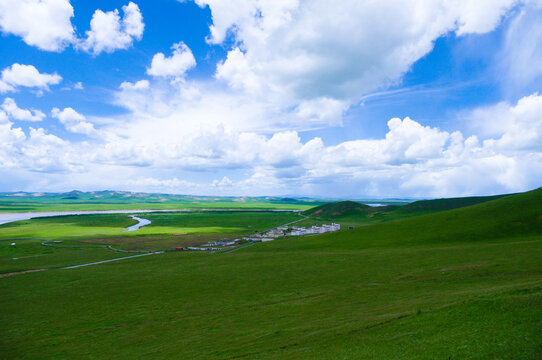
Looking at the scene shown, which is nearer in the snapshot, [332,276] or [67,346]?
[67,346]

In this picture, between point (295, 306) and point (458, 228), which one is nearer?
point (295, 306)

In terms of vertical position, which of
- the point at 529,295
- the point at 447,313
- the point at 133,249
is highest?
the point at 529,295

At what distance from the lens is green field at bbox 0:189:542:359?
60.6ft

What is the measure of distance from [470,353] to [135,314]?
3728cm

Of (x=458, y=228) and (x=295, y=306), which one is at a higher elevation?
(x=458, y=228)

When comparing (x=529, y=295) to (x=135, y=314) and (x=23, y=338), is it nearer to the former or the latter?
(x=135, y=314)

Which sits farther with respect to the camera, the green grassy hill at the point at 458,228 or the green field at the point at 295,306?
the green grassy hill at the point at 458,228

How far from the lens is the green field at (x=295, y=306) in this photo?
18484 mm

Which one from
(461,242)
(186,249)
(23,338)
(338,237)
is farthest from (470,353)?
(186,249)

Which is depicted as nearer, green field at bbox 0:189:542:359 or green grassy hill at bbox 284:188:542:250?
green field at bbox 0:189:542:359

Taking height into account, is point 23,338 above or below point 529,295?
below

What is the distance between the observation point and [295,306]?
33.3m

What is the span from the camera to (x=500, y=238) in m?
66.3

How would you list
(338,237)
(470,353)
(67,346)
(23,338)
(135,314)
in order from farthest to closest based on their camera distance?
(338,237)
(135,314)
(23,338)
(67,346)
(470,353)
